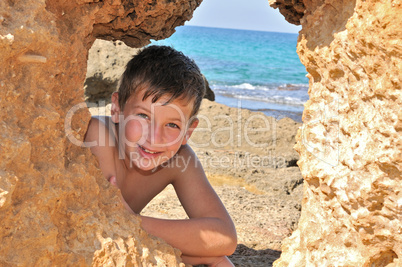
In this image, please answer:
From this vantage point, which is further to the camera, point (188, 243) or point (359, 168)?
point (188, 243)

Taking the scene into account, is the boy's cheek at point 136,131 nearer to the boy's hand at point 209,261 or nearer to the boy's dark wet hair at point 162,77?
the boy's dark wet hair at point 162,77

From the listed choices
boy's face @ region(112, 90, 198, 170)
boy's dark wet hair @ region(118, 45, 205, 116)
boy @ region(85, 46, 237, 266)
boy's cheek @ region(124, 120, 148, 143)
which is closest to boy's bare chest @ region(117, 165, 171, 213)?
boy @ region(85, 46, 237, 266)

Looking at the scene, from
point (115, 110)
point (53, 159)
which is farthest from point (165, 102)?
point (53, 159)

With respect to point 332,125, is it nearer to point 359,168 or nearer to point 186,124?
point 359,168

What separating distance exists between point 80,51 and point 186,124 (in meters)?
0.77

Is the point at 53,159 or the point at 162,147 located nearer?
the point at 53,159

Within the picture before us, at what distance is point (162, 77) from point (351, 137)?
1096mm

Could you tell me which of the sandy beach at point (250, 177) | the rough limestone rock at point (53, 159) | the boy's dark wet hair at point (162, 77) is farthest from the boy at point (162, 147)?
the sandy beach at point (250, 177)

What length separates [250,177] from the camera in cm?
436

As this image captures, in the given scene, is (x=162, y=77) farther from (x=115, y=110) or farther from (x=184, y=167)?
(x=184, y=167)

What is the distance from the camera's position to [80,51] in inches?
66.6

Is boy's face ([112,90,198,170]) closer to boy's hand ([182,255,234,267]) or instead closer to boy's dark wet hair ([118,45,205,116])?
boy's dark wet hair ([118,45,205,116])

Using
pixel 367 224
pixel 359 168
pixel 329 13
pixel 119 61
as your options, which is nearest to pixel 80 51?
pixel 329 13

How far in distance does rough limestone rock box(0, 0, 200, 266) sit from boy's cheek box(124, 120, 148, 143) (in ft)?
1.29
